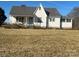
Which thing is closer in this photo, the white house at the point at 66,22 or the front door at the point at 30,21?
the white house at the point at 66,22

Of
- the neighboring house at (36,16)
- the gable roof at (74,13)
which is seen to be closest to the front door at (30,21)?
the neighboring house at (36,16)

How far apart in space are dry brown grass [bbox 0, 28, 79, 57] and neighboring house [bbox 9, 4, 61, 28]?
0.18 meters

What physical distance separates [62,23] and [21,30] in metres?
1.00

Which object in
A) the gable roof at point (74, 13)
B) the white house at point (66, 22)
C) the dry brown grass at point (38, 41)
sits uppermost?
the gable roof at point (74, 13)

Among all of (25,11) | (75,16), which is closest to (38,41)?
(25,11)

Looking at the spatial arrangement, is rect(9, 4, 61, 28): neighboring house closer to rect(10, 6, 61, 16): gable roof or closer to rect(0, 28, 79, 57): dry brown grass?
rect(10, 6, 61, 16): gable roof

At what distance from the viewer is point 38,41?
5992mm

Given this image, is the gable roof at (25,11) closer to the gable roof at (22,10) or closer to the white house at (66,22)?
the gable roof at (22,10)

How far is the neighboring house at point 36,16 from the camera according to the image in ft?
18.8

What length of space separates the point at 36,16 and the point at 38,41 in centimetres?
64

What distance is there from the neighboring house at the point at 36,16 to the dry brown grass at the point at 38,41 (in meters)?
0.18

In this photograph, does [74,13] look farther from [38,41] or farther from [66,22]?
[38,41]

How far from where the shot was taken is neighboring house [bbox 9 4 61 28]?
5742mm

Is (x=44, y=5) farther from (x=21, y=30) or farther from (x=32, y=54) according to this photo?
(x=32, y=54)
